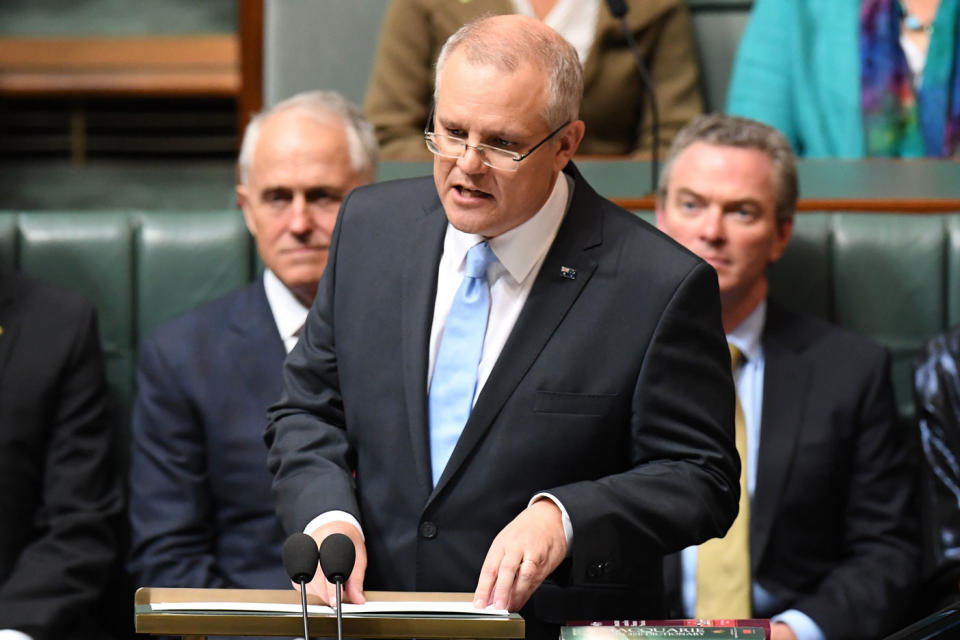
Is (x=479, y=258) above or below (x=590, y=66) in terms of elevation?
above

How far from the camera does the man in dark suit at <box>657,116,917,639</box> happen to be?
6.66 ft

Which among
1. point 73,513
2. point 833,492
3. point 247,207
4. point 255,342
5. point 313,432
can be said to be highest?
point 313,432

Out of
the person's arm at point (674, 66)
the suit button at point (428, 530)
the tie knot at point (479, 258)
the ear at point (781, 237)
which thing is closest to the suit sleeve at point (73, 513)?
the suit button at point (428, 530)

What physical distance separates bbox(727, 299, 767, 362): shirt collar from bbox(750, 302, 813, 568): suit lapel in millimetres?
15

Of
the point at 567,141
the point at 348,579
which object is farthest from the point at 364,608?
the point at 567,141

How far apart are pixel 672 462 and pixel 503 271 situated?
275mm

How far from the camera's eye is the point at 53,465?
6.86 ft

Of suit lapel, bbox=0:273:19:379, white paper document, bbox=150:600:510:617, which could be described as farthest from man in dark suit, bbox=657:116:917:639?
suit lapel, bbox=0:273:19:379

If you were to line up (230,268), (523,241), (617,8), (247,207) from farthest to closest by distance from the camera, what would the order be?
(617,8) < (230,268) < (247,207) < (523,241)

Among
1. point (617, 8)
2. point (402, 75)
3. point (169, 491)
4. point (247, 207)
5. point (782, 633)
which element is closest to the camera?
point (782, 633)

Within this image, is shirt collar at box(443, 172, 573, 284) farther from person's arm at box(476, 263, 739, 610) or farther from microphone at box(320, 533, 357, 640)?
microphone at box(320, 533, 357, 640)

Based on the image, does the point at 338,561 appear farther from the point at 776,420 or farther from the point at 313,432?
the point at 776,420

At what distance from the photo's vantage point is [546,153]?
1.42 meters

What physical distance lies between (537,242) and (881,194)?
3.89 feet
